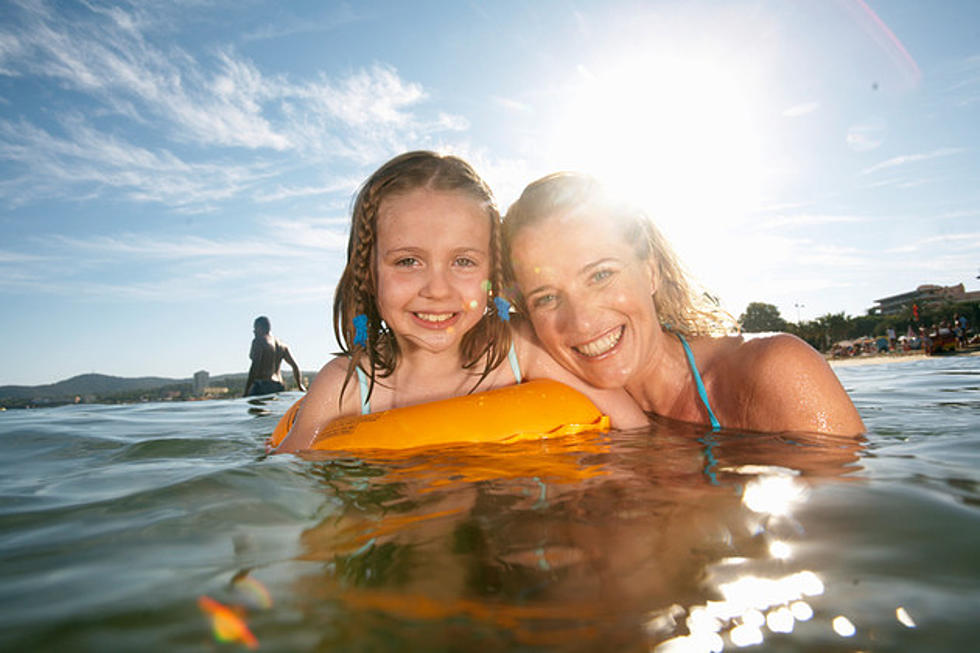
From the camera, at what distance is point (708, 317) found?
3531 millimetres

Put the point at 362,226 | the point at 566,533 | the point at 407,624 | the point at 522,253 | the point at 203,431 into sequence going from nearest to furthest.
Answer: the point at 407,624 → the point at 566,533 → the point at 522,253 → the point at 362,226 → the point at 203,431

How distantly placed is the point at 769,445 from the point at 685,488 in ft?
2.94

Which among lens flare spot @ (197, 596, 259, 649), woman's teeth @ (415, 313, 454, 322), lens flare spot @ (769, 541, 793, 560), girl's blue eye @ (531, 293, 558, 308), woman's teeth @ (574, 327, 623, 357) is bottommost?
lens flare spot @ (769, 541, 793, 560)

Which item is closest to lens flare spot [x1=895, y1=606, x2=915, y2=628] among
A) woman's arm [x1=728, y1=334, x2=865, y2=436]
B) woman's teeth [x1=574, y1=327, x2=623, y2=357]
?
woman's arm [x1=728, y1=334, x2=865, y2=436]

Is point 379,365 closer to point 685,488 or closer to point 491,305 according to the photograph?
point 491,305

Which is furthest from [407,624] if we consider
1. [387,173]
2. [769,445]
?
[387,173]

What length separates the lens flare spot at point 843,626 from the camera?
92 centimetres

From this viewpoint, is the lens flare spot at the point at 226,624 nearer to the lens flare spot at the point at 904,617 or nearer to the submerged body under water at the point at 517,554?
the submerged body under water at the point at 517,554

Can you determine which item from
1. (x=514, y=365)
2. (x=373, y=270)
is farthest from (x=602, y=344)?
(x=373, y=270)

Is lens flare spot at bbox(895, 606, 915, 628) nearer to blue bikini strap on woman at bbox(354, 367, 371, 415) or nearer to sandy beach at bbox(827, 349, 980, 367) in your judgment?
blue bikini strap on woman at bbox(354, 367, 371, 415)

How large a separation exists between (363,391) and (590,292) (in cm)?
151

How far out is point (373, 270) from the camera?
11.3 ft

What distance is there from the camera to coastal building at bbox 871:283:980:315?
86.1m

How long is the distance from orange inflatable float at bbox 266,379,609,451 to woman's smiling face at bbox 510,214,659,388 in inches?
11.0
